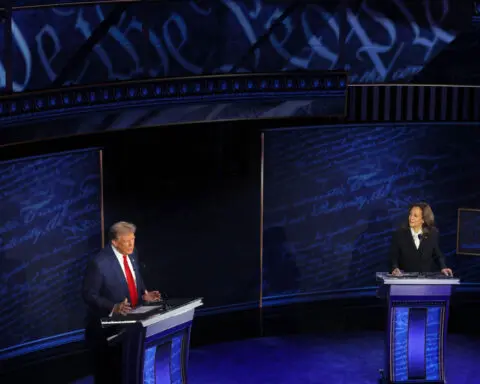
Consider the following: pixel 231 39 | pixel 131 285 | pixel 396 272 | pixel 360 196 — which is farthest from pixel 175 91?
pixel 360 196

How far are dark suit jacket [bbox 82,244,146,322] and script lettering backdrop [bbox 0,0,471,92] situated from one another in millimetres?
1450

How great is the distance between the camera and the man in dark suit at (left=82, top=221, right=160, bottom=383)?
617 centimetres

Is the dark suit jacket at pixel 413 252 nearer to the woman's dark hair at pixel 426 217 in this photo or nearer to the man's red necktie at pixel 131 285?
the woman's dark hair at pixel 426 217

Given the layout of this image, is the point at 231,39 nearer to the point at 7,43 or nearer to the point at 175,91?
the point at 175,91

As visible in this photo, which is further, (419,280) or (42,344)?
(42,344)

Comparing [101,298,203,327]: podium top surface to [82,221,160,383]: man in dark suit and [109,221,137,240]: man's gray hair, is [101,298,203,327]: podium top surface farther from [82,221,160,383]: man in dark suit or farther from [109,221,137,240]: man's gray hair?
[109,221,137,240]: man's gray hair

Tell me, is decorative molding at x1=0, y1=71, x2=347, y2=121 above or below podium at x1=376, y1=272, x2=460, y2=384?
above

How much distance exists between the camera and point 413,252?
7605 millimetres

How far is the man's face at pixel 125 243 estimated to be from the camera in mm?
6289

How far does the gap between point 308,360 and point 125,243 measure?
300cm

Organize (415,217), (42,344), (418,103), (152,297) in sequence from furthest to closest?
(418,103) < (42,344) < (415,217) < (152,297)

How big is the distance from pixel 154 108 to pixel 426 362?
10.2ft

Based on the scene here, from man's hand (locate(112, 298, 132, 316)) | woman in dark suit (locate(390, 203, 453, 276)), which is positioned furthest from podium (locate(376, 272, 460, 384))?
man's hand (locate(112, 298, 132, 316))

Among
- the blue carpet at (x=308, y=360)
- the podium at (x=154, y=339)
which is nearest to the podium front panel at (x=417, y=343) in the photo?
the blue carpet at (x=308, y=360)
